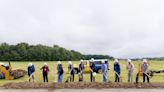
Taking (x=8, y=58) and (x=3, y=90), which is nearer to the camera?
(x=3, y=90)

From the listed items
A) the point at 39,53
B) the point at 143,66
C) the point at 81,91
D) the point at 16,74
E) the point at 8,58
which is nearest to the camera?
the point at 81,91

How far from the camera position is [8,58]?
3590 inches

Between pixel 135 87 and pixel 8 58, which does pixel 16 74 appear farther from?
pixel 8 58

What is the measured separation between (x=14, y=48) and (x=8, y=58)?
10072 mm

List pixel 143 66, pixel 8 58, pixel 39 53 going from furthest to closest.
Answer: pixel 39 53 → pixel 8 58 → pixel 143 66

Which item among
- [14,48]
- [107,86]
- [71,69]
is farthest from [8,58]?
[107,86]

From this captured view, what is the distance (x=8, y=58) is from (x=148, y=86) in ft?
216

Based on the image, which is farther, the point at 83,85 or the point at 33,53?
the point at 33,53

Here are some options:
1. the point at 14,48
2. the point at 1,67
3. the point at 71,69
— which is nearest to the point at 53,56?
the point at 14,48

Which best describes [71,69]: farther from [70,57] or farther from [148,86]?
[70,57]

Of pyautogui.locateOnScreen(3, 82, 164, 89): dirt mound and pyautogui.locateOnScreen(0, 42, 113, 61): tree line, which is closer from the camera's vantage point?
pyautogui.locateOnScreen(3, 82, 164, 89): dirt mound

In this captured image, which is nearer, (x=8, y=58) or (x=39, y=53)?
(x=8, y=58)

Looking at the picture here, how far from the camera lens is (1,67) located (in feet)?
130

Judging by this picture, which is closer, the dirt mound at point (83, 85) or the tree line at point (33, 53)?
the dirt mound at point (83, 85)
